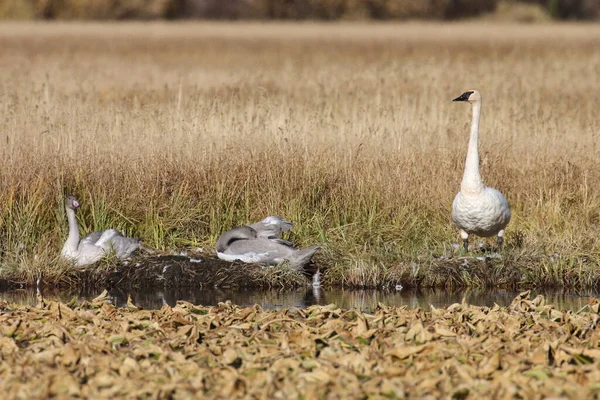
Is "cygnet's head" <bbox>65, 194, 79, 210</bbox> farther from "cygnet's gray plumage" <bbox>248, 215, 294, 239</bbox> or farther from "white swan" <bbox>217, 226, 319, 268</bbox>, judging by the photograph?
"cygnet's gray plumage" <bbox>248, 215, 294, 239</bbox>

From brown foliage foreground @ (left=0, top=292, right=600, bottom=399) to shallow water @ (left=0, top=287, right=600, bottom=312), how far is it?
1.18 meters

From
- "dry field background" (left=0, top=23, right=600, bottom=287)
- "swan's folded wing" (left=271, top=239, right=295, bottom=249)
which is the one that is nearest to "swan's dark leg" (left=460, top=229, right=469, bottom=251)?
"dry field background" (left=0, top=23, right=600, bottom=287)

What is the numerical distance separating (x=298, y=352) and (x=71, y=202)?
14.8 feet

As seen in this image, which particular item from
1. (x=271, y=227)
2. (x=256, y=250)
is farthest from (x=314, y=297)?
(x=271, y=227)

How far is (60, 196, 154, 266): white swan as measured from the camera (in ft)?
36.0

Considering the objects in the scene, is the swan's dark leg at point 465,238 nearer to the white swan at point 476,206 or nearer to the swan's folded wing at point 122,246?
the white swan at point 476,206

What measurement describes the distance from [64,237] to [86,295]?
4.53 ft

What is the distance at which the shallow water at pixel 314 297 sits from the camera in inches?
401

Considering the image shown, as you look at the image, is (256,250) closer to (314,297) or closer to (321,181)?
(314,297)

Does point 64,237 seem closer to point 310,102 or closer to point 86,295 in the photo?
point 86,295

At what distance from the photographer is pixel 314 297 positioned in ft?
34.4

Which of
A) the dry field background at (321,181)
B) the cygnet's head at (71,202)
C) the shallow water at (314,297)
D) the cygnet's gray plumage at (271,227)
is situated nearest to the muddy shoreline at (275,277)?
the dry field background at (321,181)

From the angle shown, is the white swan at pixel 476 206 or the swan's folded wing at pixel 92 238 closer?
the white swan at pixel 476 206

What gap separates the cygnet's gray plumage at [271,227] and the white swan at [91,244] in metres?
1.26
